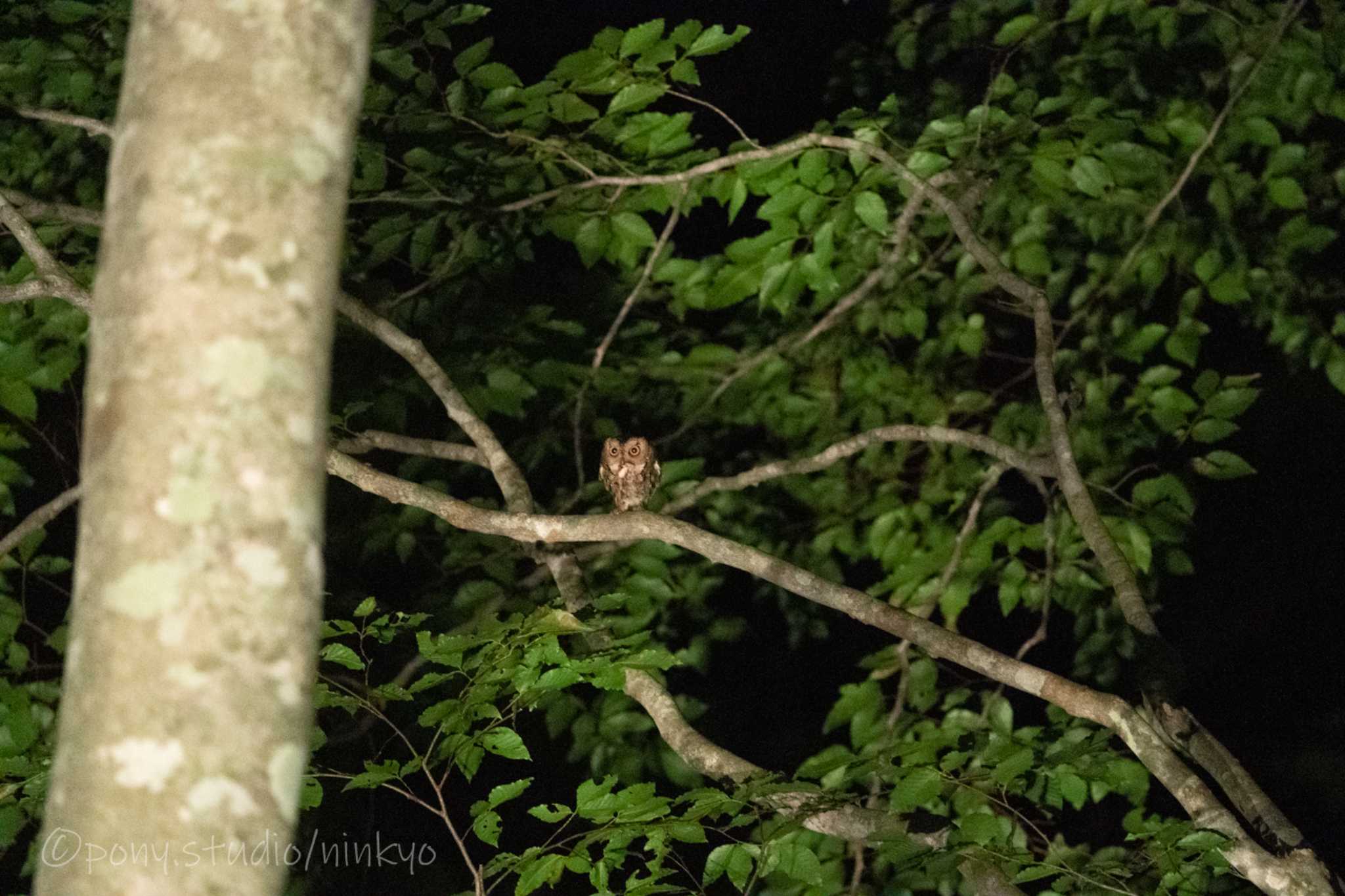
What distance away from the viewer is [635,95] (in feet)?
11.2

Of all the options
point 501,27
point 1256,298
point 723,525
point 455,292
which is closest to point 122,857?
point 455,292

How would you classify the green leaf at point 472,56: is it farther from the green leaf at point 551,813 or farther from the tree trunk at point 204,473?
the tree trunk at point 204,473

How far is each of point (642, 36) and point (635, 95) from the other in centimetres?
20

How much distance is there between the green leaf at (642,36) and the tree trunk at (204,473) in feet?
7.38

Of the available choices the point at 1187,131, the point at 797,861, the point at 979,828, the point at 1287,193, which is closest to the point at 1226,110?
the point at 1187,131

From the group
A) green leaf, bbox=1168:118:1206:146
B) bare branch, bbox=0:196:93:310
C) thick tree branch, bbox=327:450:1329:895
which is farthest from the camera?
green leaf, bbox=1168:118:1206:146

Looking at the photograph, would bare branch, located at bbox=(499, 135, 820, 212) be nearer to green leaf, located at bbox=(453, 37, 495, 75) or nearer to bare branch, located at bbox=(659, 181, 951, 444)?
green leaf, located at bbox=(453, 37, 495, 75)

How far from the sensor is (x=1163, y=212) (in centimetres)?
505

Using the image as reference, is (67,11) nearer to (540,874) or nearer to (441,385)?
(441,385)

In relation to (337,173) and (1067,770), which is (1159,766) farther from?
(337,173)

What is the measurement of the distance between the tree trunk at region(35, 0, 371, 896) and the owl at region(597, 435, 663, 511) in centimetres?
300

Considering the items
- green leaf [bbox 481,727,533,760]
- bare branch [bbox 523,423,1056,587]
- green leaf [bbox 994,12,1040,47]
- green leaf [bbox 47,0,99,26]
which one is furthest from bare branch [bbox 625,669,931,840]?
green leaf [bbox 994,12,1040,47]

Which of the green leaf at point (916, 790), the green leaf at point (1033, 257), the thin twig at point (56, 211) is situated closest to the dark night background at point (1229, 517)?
the green leaf at point (1033, 257)

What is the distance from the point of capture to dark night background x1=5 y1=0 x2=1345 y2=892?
625cm
